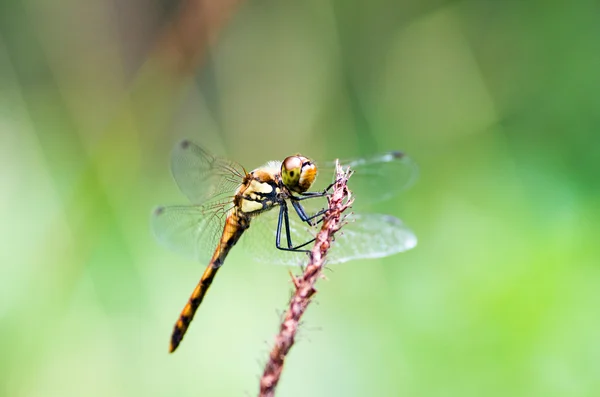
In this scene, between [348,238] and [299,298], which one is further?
[348,238]

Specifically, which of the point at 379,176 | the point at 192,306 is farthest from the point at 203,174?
the point at 379,176

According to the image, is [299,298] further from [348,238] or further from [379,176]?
[379,176]

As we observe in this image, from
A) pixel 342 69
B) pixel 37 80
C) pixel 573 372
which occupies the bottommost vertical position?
pixel 573 372

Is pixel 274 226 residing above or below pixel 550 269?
below

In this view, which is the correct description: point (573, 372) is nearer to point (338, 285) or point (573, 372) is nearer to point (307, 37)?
point (338, 285)

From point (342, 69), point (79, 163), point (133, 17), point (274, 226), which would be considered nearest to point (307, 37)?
point (342, 69)
